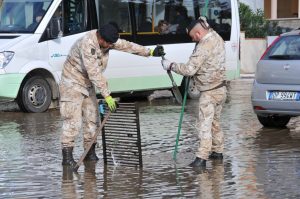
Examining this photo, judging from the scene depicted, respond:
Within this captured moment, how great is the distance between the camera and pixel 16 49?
15648 millimetres

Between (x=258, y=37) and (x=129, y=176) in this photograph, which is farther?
(x=258, y=37)

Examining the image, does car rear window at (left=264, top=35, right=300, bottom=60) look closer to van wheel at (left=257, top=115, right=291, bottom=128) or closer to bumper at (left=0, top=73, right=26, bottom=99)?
Answer: van wheel at (left=257, top=115, right=291, bottom=128)

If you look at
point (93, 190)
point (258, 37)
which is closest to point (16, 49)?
point (93, 190)

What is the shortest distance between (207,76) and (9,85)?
22.1 ft

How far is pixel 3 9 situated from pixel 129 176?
8416 mm

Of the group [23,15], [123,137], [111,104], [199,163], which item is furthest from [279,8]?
[111,104]

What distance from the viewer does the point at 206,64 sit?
9.71 m

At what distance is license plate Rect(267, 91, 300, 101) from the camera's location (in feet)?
40.2

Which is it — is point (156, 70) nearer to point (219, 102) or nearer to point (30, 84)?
point (30, 84)

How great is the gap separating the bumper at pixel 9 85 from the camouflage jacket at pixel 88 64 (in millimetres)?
5871

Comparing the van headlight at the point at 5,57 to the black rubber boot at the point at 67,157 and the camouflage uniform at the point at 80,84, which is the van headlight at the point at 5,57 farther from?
the black rubber boot at the point at 67,157

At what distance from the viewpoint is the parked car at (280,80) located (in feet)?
40.3

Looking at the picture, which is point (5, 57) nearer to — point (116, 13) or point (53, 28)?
point (53, 28)

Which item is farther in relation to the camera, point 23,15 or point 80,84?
point 23,15
